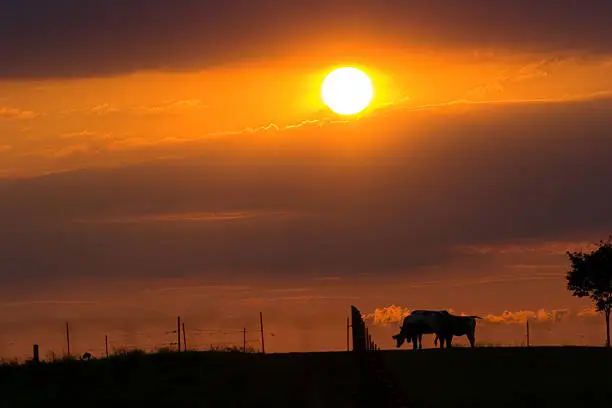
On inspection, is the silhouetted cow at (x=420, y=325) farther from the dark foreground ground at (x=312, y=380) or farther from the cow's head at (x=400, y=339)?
the dark foreground ground at (x=312, y=380)

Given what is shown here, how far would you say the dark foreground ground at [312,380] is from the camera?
36812mm

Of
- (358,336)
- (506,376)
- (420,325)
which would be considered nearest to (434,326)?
(420,325)

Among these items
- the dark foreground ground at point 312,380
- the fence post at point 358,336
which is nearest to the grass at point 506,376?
the dark foreground ground at point 312,380

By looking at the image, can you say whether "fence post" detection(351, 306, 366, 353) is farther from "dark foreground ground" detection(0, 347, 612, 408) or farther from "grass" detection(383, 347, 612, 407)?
"grass" detection(383, 347, 612, 407)

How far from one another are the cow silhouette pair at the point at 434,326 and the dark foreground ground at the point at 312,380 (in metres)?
16.3

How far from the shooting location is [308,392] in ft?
130

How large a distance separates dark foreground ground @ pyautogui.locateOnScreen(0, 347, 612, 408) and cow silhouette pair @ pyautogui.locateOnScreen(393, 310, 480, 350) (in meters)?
16.3

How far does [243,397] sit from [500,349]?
73.8ft

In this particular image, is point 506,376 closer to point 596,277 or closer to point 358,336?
point 358,336

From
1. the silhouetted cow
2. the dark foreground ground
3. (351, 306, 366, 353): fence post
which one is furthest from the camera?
the silhouetted cow

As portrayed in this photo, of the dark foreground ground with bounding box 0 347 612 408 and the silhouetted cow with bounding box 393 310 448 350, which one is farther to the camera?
the silhouetted cow with bounding box 393 310 448 350

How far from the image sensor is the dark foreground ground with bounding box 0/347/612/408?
3681 centimetres

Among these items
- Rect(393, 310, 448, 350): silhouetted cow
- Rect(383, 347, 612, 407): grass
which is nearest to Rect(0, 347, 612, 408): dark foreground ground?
Rect(383, 347, 612, 407): grass

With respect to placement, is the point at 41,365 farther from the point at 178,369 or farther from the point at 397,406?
the point at 397,406
